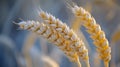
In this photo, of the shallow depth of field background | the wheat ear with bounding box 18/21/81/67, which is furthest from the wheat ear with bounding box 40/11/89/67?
the shallow depth of field background

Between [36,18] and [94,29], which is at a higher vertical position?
[36,18]

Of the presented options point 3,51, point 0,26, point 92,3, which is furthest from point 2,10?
point 92,3

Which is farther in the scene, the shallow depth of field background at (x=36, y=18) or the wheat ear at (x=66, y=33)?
the shallow depth of field background at (x=36, y=18)

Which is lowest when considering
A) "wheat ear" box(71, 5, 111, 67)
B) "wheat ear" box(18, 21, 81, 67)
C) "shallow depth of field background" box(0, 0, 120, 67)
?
"wheat ear" box(18, 21, 81, 67)

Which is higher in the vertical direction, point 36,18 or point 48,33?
point 36,18

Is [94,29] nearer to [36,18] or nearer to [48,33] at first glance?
[48,33]

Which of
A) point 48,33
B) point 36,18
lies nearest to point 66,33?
point 48,33

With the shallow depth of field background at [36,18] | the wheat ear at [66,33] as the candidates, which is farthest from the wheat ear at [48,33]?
the shallow depth of field background at [36,18]

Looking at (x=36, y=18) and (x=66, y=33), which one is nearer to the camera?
(x=66, y=33)

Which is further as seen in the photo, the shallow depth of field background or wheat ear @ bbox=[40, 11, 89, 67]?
the shallow depth of field background

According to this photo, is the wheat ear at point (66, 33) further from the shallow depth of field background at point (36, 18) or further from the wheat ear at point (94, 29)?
the shallow depth of field background at point (36, 18)

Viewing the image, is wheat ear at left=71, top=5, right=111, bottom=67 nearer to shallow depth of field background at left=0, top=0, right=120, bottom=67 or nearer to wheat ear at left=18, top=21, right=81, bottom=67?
wheat ear at left=18, top=21, right=81, bottom=67

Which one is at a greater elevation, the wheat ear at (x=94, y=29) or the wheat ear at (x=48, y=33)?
the wheat ear at (x=94, y=29)
